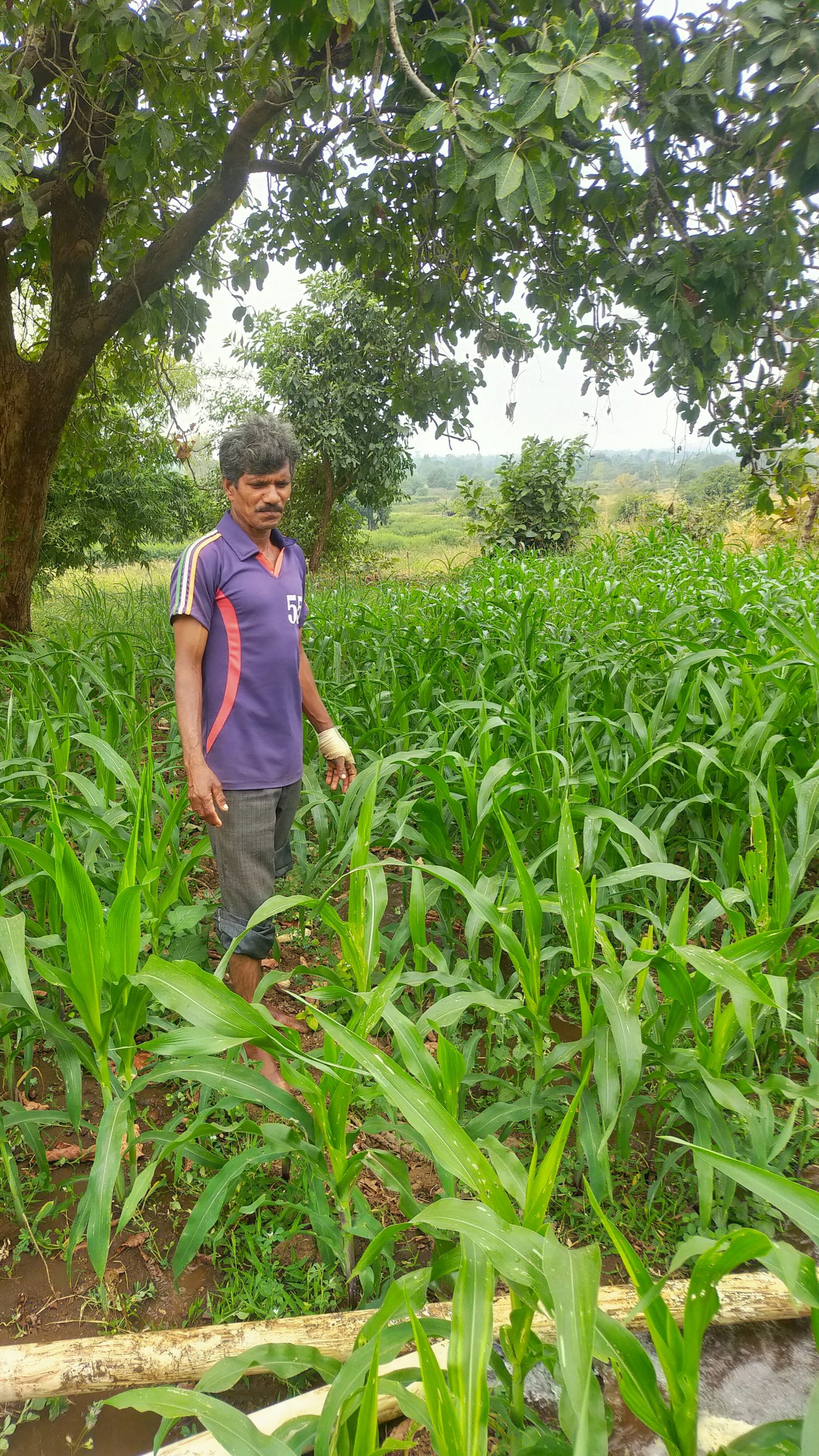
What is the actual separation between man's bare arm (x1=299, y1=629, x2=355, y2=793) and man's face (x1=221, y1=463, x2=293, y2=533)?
→ 0.40 m

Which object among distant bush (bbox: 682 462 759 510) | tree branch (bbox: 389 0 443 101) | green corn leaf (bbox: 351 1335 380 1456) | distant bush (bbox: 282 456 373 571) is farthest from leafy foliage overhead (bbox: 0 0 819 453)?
distant bush (bbox: 282 456 373 571)

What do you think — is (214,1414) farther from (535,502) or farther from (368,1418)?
Answer: (535,502)

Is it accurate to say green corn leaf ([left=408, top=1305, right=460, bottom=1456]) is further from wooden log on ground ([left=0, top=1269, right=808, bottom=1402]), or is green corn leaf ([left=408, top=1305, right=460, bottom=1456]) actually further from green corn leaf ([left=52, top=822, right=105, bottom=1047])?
green corn leaf ([left=52, top=822, right=105, bottom=1047])

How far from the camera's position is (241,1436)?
936mm

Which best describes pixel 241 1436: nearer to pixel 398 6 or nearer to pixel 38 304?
pixel 398 6

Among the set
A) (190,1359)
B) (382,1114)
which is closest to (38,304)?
(382,1114)

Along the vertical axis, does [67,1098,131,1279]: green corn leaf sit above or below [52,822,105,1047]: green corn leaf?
below

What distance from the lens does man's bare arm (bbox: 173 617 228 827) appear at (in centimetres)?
176

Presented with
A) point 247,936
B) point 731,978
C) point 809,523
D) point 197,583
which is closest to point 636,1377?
point 731,978

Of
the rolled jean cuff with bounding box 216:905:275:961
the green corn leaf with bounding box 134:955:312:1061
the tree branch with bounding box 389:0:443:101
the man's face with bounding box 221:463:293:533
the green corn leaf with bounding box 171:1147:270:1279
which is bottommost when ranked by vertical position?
the green corn leaf with bounding box 171:1147:270:1279

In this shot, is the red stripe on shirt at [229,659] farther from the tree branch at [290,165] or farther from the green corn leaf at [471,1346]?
the tree branch at [290,165]

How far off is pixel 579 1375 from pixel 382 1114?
1.01 meters

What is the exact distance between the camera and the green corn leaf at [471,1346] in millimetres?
870

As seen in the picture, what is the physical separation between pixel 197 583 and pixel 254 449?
319mm
